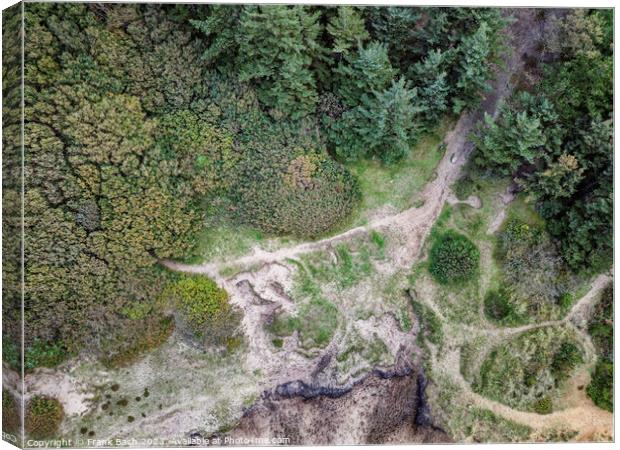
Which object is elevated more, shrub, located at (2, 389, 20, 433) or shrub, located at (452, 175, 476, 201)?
shrub, located at (452, 175, 476, 201)

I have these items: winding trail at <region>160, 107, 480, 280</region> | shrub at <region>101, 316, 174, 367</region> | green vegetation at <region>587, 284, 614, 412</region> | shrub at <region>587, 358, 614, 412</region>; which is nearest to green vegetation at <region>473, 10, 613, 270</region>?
winding trail at <region>160, 107, 480, 280</region>

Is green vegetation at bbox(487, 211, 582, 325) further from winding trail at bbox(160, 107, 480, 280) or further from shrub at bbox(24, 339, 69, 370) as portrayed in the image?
shrub at bbox(24, 339, 69, 370)

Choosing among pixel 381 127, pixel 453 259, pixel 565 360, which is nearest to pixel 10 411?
pixel 381 127

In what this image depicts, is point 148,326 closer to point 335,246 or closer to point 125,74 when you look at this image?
point 335,246

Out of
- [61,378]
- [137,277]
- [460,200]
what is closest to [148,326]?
[137,277]

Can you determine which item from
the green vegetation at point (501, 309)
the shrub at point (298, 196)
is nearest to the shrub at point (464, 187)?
the green vegetation at point (501, 309)

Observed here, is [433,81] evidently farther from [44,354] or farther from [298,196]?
[44,354]

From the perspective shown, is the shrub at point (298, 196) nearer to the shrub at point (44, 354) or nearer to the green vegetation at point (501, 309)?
the green vegetation at point (501, 309)
